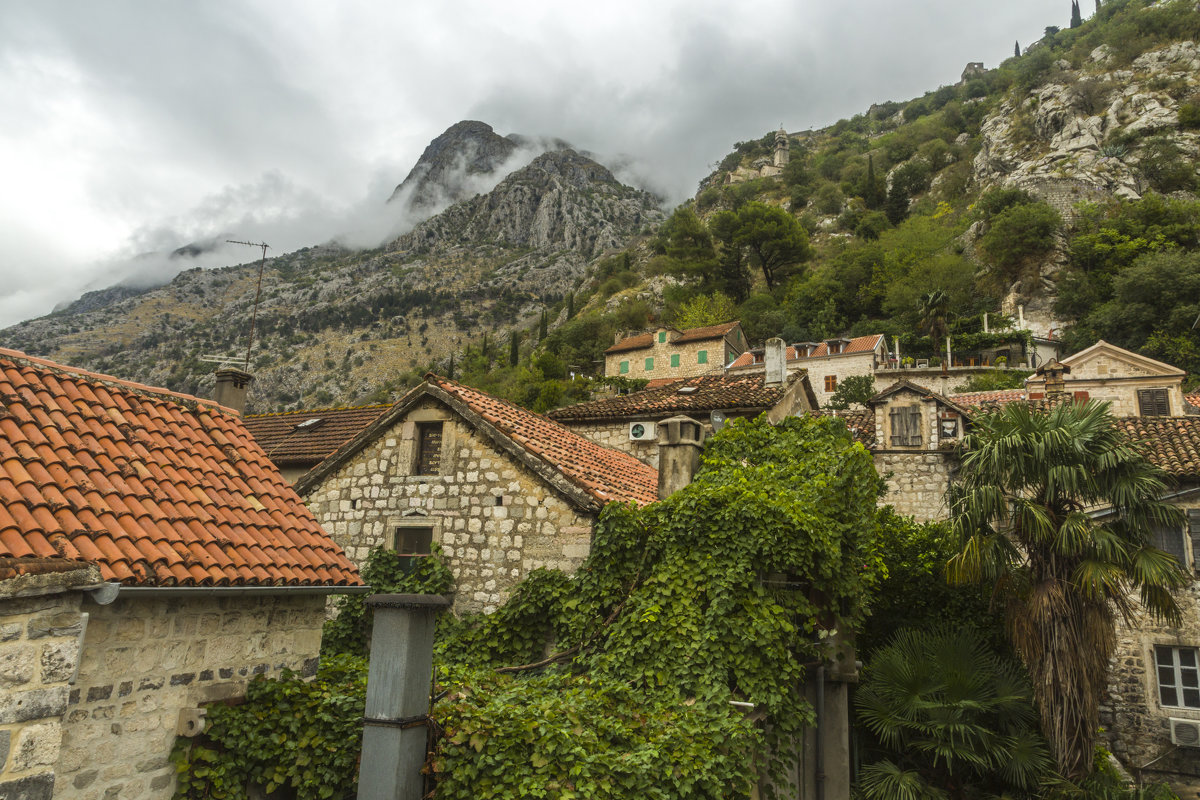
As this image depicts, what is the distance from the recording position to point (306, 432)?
19.3m

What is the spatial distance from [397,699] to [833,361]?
47.4 meters

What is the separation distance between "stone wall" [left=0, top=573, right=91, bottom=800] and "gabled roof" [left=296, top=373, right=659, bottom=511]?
19.8 ft

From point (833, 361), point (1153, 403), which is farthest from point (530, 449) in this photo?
point (833, 361)

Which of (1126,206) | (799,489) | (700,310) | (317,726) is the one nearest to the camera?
(317,726)

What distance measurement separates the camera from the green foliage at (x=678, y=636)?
550 cm

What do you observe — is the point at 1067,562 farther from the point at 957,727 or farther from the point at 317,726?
the point at 317,726

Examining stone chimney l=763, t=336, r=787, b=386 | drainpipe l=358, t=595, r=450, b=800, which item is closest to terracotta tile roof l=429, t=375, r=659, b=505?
drainpipe l=358, t=595, r=450, b=800

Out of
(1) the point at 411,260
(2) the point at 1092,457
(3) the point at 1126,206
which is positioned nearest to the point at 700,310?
(3) the point at 1126,206

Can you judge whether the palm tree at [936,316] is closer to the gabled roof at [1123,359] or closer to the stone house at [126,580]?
the gabled roof at [1123,359]

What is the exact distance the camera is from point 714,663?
7570mm

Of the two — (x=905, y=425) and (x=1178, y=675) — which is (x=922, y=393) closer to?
(x=905, y=425)

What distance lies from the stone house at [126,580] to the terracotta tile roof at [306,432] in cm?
965

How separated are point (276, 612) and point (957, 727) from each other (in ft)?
35.5

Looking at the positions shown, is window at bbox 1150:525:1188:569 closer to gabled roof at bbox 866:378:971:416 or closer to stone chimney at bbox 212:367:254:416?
gabled roof at bbox 866:378:971:416
